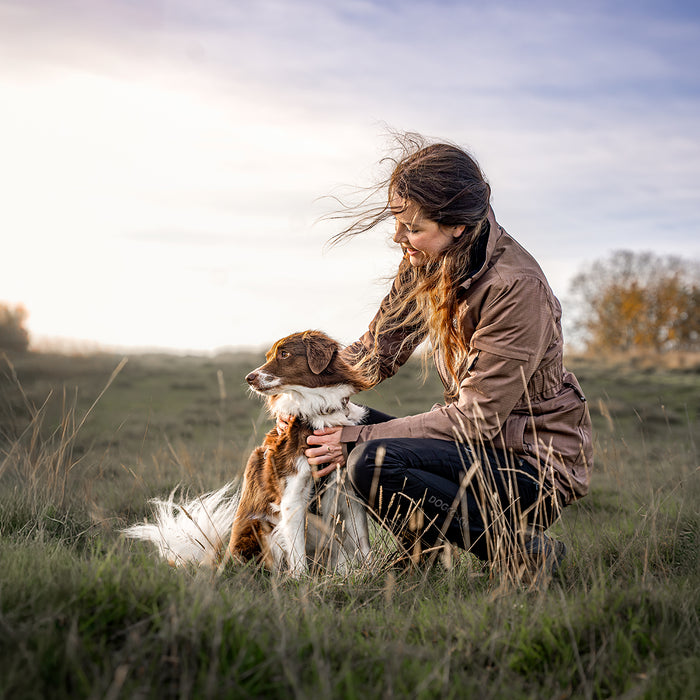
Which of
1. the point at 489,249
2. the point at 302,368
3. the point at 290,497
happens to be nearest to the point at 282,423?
the point at 302,368

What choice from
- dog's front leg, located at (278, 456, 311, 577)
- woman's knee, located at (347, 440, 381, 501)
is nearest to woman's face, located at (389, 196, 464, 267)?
woman's knee, located at (347, 440, 381, 501)

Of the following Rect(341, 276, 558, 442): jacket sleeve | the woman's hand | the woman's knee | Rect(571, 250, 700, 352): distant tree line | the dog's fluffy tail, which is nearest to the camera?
Rect(341, 276, 558, 442): jacket sleeve

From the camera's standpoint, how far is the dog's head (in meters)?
3.74

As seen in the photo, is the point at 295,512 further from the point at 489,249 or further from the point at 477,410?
the point at 489,249

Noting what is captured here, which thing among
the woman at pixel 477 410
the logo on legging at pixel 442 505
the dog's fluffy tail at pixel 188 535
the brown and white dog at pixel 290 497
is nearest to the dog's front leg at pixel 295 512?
the brown and white dog at pixel 290 497

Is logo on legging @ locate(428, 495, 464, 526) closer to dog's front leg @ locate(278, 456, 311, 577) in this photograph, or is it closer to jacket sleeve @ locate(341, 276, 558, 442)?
jacket sleeve @ locate(341, 276, 558, 442)

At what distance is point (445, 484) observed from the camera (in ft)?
10.9

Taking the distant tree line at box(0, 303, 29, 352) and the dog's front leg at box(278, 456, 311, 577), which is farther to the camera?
the distant tree line at box(0, 303, 29, 352)

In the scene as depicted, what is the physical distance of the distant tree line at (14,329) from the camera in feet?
35.1

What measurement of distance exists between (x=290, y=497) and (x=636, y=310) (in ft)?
120

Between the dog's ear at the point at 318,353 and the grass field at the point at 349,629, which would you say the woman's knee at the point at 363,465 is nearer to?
the grass field at the point at 349,629

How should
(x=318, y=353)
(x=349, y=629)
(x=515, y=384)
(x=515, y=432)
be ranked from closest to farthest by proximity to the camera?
(x=349, y=629) → (x=515, y=384) → (x=515, y=432) → (x=318, y=353)

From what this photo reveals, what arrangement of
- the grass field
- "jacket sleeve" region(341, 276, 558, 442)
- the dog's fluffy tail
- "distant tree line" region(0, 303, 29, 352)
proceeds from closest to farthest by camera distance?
the grass field, "jacket sleeve" region(341, 276, 558, 442), the dog's fluffy tail, "distant tree line" region(0, 303, 29, 352)

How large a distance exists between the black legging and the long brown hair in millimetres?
563
